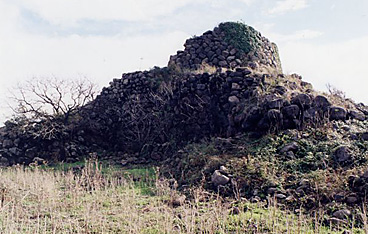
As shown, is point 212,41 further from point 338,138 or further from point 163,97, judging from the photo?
point 338,138

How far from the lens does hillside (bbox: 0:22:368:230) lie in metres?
→ 6.11

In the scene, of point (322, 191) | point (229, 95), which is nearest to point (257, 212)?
point (322, 191)

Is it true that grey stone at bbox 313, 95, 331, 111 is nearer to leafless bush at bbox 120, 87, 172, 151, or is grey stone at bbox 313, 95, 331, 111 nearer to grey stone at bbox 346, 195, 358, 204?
grey stone at bbox 346, 195, 358, 204

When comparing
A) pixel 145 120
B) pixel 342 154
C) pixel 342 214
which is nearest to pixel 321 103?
pixel 342 154

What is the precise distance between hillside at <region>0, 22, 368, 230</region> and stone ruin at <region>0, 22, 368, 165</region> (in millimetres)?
39

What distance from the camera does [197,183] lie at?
23.1ft

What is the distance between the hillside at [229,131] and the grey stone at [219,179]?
23mm

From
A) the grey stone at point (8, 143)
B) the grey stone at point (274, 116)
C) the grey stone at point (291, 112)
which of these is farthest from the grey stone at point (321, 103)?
the grey stone at point (8, 143)

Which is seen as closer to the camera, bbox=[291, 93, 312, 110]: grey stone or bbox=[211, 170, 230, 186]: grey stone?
bbox=[211, 170, 230, 186]: grey stone

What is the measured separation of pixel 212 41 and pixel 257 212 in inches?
396

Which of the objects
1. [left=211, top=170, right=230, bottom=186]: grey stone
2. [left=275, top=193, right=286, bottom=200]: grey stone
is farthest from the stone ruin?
[left=275, top=193, right=286, bottom=200]: grey stone

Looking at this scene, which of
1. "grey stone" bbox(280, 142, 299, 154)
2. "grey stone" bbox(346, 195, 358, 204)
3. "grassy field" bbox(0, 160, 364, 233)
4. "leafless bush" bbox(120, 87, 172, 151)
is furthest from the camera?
"leafless bush" bbox(120, 87, 172, 151)

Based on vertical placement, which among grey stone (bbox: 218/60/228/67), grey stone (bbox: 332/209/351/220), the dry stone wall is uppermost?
the dry stone wall

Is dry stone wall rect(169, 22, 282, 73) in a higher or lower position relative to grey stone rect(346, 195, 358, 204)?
higher
